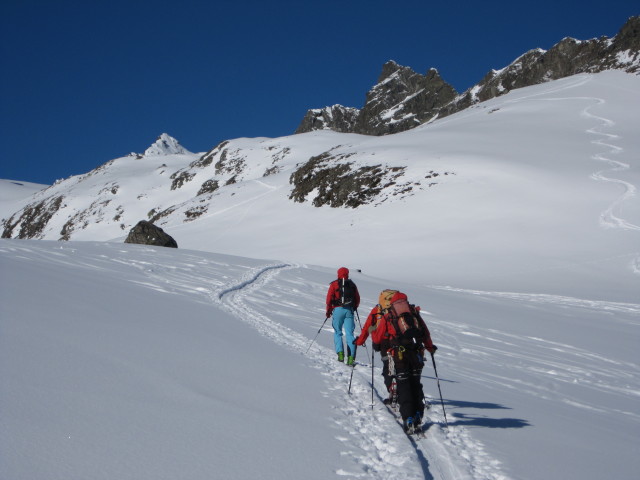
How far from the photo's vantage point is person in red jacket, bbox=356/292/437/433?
5516 millimetres

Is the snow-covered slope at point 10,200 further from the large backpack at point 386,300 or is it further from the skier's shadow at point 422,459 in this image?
the skier's shadow at point 422,459

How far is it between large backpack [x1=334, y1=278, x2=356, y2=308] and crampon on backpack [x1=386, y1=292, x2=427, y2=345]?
2.77 m

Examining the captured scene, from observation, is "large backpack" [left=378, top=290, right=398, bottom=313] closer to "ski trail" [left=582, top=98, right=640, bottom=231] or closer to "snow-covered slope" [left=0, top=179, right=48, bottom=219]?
"ski trail" [left=582, top=98, right=640, bottom=231]

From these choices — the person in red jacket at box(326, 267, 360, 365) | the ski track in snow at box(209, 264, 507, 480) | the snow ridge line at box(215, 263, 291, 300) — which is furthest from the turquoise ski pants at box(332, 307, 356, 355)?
the snow ridge line at box(215, 263, 291, 300)

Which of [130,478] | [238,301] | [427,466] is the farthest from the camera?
[238,301]

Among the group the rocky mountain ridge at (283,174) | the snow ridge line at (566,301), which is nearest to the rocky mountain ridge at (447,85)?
the rocky mountain ridge at (283,174)

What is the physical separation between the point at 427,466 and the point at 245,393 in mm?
2150

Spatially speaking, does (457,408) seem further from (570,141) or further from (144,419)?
(570,141)

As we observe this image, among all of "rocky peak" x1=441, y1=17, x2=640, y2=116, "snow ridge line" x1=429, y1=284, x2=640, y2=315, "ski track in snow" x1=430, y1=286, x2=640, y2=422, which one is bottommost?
"ski track in snow" x1=430, y1=286, x2=640, y2=422

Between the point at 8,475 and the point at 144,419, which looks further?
the point at 144,419

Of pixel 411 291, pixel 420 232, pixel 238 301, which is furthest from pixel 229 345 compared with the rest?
pixel 420 232

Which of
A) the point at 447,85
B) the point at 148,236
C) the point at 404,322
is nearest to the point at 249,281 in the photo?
the point at 404,322

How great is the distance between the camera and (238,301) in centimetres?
1383

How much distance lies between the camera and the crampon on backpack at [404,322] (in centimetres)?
569
